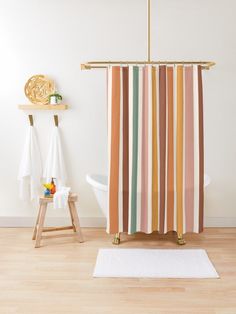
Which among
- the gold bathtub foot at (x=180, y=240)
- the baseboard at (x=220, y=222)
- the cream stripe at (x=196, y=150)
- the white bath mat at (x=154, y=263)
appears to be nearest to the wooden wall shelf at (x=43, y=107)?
the cream stripe at (x=196, y=150)

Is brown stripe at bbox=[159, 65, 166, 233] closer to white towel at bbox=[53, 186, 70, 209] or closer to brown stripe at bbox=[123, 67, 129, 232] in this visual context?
brown stripe at bbox=[123, 67, 129, 232]

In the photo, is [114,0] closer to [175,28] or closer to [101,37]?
[101,37]

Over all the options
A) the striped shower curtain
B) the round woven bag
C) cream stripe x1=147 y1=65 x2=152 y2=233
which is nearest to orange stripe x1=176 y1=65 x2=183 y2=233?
the striped shower curtain

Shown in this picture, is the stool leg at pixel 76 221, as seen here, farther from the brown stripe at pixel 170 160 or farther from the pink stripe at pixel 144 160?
the brown stripe at pixel 170 160

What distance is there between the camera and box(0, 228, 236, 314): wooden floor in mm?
2672

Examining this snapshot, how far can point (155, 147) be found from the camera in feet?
12.1

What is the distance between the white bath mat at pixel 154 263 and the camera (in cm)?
319

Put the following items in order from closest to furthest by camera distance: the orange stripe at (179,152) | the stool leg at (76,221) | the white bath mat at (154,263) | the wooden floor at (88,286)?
the wooden floor at (88,286) < the white bath mat at (154,263) < the orange stripe at (179,152) < the stool leg at (76,221)

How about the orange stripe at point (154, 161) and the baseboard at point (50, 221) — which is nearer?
the orange stripe at point (154, 161)

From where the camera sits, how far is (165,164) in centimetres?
371

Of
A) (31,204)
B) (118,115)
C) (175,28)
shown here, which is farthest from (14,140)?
(175,28)

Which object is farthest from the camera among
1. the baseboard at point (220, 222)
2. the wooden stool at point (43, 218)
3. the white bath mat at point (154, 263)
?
the baseboard at point (220, 222)

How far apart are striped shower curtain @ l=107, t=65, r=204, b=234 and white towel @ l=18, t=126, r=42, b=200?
1103 millimetres

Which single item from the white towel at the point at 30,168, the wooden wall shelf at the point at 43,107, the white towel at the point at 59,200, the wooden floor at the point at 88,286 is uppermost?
the wooden wall shelf at the point at 43,107
